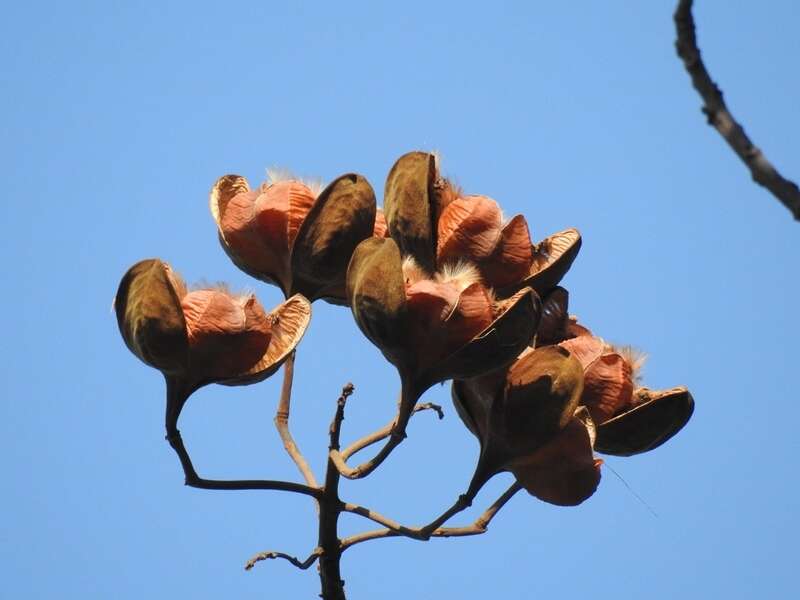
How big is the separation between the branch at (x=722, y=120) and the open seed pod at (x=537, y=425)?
5.44 feet

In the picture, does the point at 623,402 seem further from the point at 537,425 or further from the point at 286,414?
the point at 286,414

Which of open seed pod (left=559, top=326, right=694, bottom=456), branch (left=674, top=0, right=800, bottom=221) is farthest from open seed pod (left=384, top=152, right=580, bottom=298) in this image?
branch (left=674, top=0, right=800, bottom=221)

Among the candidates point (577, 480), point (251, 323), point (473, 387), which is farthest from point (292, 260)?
point (577, 480)

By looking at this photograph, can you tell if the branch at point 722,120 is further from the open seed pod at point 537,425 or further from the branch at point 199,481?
the branch at point 199,481

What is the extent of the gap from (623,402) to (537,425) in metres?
0.43

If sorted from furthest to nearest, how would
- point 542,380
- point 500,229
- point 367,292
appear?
point 500,229, point 542,380, point 367,292

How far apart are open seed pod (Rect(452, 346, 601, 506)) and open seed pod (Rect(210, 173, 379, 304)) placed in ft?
1.65

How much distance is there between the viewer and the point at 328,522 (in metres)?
3.30

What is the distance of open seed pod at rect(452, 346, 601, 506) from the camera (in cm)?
323

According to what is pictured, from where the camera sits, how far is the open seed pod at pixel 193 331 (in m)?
3.14

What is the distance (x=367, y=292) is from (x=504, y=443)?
0.59 metres

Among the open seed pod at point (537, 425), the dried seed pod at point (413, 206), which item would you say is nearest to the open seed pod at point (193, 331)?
the dried seed pod at point (413, 206)

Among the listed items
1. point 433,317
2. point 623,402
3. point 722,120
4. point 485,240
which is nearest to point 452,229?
point 485,240

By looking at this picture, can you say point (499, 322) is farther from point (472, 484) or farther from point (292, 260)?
point (292, 260)
